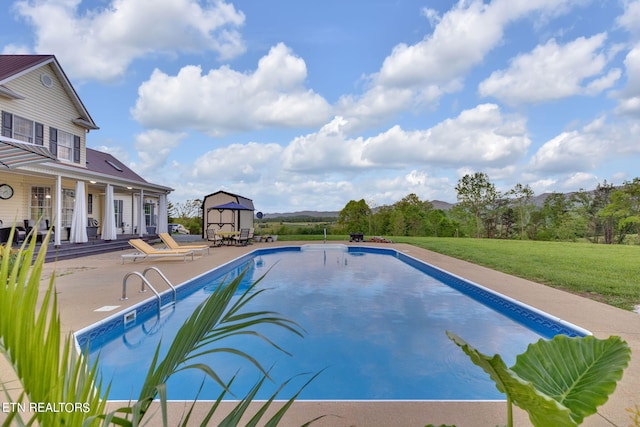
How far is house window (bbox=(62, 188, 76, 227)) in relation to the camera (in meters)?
14.4

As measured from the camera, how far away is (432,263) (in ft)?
36.4

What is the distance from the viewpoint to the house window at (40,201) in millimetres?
13318

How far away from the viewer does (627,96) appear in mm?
14609

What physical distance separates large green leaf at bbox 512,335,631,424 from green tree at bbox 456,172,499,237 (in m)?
27.2

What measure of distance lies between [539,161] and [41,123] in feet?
76.1

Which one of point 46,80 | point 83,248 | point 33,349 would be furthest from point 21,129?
point 33,349

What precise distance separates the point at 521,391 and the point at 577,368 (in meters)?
0.56

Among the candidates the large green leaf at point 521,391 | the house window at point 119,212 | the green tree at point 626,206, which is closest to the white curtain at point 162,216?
the house window at point 119,212

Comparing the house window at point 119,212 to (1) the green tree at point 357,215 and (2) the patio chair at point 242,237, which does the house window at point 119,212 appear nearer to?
(2) the patio chair at point 242,237

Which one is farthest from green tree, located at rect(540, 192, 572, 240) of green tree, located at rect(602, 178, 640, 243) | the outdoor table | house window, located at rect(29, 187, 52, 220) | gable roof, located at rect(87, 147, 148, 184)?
house window, located at rect(29, 187, 52, 220)

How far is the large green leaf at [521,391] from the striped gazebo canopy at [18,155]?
654 centimetres

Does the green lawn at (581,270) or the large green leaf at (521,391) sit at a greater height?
the large green leaf at (521,391)

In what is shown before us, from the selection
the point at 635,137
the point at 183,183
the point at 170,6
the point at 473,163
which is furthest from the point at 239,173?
the point at 635,137

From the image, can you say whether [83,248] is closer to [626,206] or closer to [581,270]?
[581,270]
